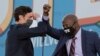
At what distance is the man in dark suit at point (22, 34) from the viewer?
13.2 ft

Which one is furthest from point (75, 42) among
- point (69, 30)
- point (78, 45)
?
point (69, 30)

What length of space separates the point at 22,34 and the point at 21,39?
0.17ft

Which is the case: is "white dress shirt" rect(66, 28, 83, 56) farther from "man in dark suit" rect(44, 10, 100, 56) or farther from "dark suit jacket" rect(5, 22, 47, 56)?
"dark suit jacket" rect(5, 22, 47, 56)

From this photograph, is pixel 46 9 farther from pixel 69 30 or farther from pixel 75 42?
pixel 75 42

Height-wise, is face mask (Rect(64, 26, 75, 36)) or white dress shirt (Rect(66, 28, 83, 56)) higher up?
face mask (Rect(64, 26, 75, 36))

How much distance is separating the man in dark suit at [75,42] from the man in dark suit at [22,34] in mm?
228

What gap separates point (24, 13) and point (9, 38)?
0.86 ft

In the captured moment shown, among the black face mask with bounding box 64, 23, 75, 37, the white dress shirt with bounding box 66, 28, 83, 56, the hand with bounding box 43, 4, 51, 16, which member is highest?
the hand with bounding box 43, 4, 51, 16

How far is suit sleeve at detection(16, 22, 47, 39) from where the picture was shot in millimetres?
3996

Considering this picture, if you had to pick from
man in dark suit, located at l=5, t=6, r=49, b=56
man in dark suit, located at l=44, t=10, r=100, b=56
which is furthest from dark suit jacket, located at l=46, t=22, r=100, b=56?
man in dark suit, located at l=5, t=6, r=49, b=56

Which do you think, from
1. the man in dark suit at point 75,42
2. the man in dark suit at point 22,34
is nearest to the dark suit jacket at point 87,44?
the man in dark suit at point 75,42

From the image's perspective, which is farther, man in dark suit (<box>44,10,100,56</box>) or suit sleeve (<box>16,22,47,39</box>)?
man in dark suit (<box>44,10,100,56</box>)

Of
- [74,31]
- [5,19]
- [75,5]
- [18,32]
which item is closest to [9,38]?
[18,32]

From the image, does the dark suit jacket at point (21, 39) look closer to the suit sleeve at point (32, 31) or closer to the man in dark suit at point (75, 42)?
the suit sleeve at point (32, 31)
